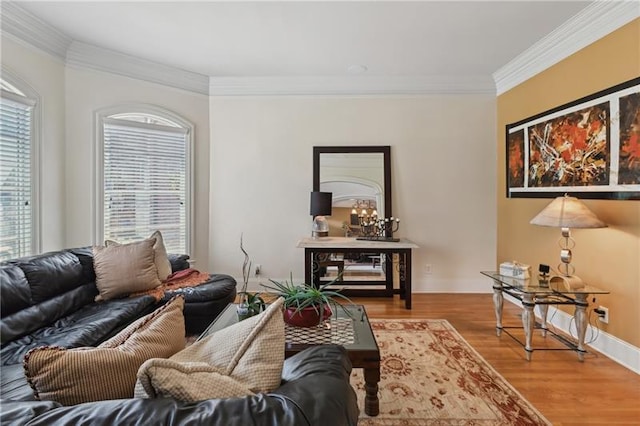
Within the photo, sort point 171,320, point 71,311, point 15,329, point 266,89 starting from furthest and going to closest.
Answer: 1. point 266,89
2. point 71,311
3. point 15,329
4. point 171,320

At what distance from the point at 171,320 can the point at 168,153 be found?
3.58m

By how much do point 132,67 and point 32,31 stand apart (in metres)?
0.95

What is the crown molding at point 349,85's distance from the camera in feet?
14.6

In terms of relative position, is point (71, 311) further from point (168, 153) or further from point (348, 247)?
point (348, 247)

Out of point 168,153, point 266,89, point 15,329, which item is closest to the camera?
point 15,329

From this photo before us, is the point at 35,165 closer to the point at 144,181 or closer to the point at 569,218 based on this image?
the point at 144,181

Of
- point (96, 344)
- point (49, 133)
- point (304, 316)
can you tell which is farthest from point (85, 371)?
point (49, 133)

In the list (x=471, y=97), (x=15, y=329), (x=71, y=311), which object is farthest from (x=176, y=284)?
(x=471, y=97)

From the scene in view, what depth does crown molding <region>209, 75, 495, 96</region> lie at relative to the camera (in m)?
4.46

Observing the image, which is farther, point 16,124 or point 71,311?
point 16,124

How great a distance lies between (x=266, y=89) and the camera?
4.56 meters

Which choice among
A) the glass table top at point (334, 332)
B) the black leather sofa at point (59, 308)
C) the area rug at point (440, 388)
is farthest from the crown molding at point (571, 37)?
the black leather sofa at point (59, 308)

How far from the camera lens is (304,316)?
210 centimetres

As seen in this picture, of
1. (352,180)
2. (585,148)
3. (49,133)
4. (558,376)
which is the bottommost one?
(558,376)
